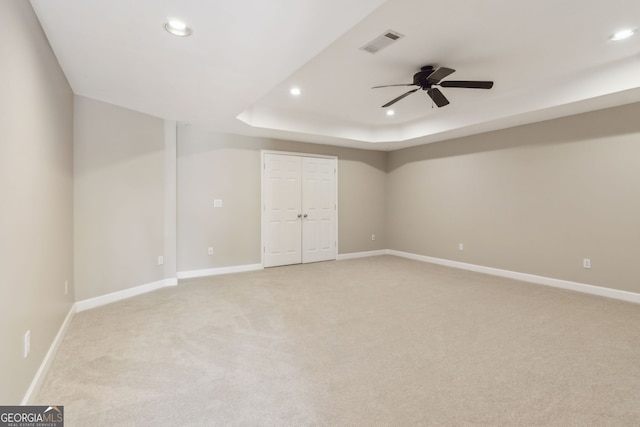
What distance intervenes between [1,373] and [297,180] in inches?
189

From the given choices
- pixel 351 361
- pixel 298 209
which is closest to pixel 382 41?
pixel 351 361

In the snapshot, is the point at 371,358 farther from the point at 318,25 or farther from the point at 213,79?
the point at 213,79

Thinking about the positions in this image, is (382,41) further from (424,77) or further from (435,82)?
(435,82)

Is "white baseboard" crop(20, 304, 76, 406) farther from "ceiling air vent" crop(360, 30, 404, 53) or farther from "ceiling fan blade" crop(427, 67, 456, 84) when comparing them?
"ceiling fan blade" crop(427, 67, 456, 84)

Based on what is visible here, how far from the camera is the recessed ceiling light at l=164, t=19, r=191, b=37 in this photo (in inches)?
79.7

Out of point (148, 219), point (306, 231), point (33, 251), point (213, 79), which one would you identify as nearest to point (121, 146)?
point (148, 219)

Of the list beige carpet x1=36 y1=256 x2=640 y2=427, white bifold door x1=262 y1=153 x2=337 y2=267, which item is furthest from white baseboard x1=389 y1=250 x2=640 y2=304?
white bifold door x1=262 y1=153 x2=337 y2=267

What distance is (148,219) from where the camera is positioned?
159 inches

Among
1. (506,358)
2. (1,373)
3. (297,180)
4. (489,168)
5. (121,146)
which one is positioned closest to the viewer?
(1,373)

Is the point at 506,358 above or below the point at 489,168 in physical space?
below

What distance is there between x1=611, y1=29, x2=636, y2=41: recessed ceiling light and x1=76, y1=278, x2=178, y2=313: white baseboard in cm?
590

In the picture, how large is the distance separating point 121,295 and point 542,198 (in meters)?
6.19

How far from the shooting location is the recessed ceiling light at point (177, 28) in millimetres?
2023

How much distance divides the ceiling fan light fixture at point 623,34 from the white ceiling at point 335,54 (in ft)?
0.27
